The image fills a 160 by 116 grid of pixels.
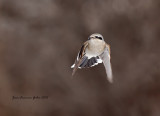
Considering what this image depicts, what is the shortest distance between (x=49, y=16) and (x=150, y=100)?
0.38 meters

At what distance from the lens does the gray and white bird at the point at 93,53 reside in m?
0.64

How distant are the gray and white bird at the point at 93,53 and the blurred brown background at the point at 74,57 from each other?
1.8 inches

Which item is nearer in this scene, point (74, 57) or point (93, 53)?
point (93, 53)

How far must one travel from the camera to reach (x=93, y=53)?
0.65 metres

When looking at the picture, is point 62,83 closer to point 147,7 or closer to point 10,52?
point 10,52

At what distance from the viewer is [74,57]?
76 centimetres

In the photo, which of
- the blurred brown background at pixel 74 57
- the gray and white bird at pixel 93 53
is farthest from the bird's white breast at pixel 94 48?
the blurred brown background at pixel 74 57

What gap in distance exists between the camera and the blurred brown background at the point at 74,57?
0.73 meters

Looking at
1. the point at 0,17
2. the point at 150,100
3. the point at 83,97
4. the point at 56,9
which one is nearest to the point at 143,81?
the point at 150,100

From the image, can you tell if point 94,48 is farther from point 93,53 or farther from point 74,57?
point 74,57

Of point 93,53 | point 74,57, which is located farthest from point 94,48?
point 74,57

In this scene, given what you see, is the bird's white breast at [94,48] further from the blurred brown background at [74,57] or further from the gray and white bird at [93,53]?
the blurred brown background at [74,57]

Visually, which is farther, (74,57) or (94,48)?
(74,57)

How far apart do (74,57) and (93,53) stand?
12cm
